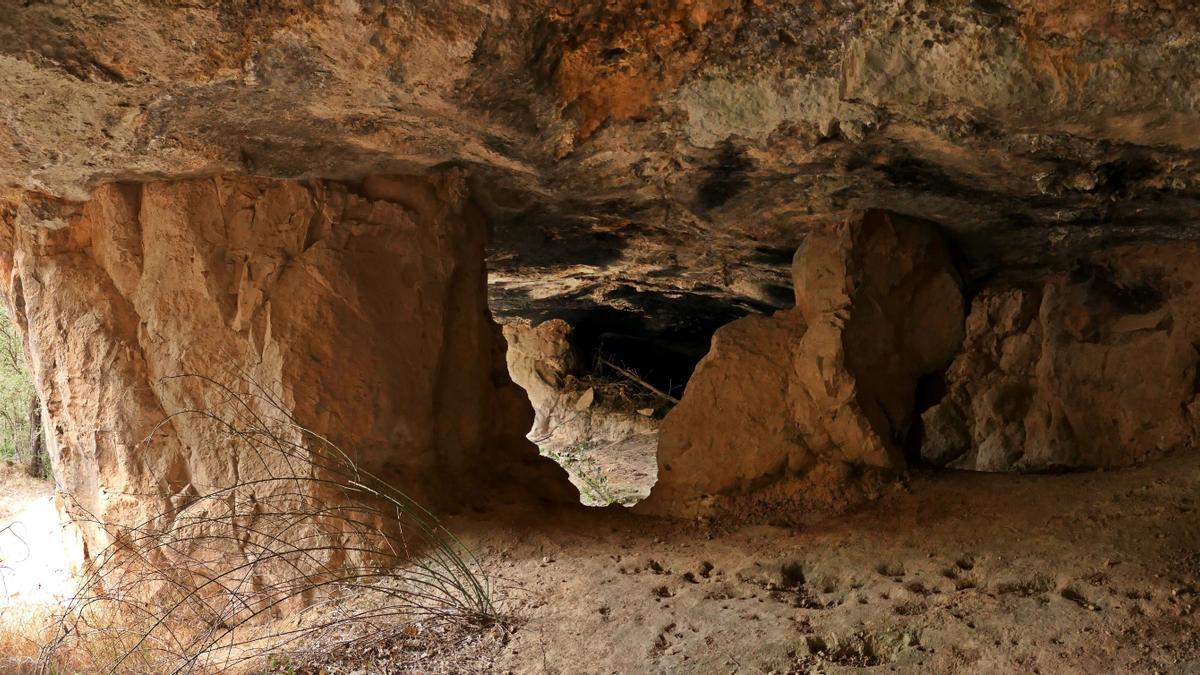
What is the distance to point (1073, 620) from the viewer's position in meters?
3.07

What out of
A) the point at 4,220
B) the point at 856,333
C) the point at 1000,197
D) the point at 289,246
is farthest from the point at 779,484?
the point at 4,220

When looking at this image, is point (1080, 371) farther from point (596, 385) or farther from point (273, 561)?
point (596, 385)

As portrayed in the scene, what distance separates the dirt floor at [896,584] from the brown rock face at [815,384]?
0.33 m

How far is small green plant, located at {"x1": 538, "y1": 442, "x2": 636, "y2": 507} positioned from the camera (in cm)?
855

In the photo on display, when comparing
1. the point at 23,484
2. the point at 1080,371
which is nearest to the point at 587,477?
the point at 1080,371

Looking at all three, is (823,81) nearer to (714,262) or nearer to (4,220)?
(714,262)

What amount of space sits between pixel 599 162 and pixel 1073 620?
2834 millimetres

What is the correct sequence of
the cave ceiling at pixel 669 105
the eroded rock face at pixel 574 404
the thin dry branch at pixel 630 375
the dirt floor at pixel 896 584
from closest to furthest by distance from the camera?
the dirt floor at pixel 896 584
the cave ceiling at pixel 669 105
the thin dry branch at pixel 630 375
the eroded rock face at pixel 574 404

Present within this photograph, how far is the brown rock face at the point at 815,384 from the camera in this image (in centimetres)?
493

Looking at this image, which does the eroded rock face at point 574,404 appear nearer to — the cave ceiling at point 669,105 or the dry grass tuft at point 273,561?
the cave ceiling at point 669,105

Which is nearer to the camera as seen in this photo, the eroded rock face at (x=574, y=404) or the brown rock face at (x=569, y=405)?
the eroded rock face at (x=574, y=404)

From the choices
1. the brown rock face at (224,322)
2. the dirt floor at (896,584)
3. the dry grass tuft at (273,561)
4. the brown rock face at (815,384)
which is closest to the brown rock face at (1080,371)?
the brown rock face at (815,384)

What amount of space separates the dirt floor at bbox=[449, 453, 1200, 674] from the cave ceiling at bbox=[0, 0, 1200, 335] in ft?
4.60

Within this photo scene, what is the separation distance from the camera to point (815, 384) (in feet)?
16.4
